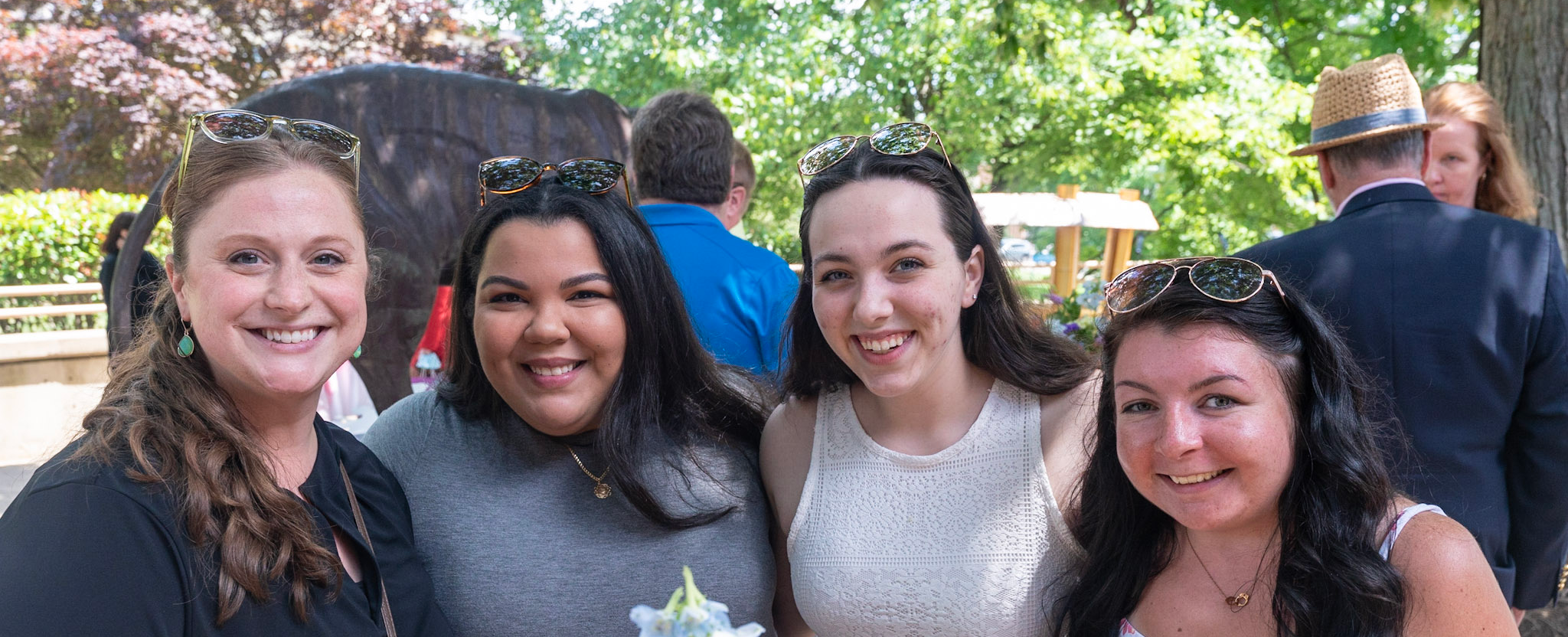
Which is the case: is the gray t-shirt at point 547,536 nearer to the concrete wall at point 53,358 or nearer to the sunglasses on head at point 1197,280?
the sunglasses on head at point 1197,280

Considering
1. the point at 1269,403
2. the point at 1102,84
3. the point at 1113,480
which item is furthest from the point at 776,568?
the point at 1102,84

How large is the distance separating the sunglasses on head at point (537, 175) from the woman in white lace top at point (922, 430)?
0.44 metres

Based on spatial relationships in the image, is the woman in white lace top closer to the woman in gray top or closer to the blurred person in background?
the woman in gray top

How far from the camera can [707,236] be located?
141 inches

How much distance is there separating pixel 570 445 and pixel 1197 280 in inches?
50.1

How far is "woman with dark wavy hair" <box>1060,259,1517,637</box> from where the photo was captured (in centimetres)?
154

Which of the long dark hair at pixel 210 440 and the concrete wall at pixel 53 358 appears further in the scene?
the concrete wall at pixel 53 358

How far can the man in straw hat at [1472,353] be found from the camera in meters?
2.58

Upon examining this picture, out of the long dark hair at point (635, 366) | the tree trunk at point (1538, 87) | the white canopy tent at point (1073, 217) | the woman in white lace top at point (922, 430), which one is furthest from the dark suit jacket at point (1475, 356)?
the white canopy tent at point (1073, 217)

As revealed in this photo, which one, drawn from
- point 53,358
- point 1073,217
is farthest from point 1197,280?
point 53,358

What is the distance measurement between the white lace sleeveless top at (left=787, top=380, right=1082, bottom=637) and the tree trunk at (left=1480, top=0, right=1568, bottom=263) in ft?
11.2

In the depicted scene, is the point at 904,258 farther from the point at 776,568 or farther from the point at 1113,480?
the point at 776,568

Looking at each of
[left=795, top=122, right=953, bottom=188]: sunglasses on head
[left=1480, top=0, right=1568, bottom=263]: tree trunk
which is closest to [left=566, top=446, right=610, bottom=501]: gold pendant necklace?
[left=795, top=122, right=953, bottom=188]: sunglasses on head

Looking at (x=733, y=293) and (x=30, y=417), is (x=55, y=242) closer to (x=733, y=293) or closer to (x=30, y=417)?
(x=30, y=417)
